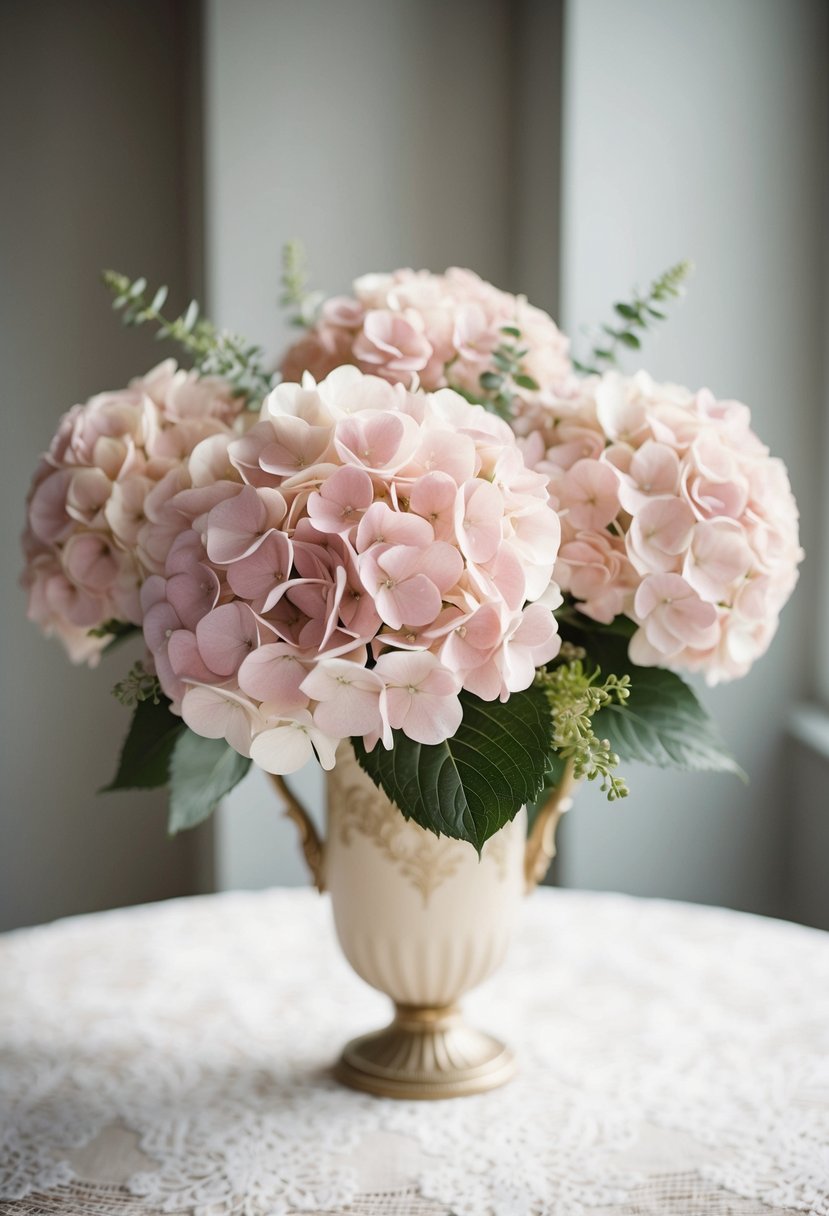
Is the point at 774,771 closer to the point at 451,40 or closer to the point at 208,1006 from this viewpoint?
the point at 208,1006

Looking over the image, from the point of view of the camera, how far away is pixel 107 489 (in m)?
0.84

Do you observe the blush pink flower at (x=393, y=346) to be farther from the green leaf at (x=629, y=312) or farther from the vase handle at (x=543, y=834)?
the vase handle at (x=543, y=834)

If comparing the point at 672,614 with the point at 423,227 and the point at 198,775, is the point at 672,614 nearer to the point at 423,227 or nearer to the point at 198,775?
the point at 198,775

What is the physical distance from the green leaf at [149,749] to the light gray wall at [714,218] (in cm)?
121

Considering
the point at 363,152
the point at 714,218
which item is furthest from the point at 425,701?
the point at 363,152

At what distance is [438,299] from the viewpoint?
918 millimetres

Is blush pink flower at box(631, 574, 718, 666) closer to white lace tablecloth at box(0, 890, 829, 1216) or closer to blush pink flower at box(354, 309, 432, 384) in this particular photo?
blush pink flower at box(354, 309, 432, 384)

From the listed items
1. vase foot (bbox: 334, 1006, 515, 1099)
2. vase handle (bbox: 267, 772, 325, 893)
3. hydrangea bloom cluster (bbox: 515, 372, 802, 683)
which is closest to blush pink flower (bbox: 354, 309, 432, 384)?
hydrangea bloom cluster (bbox: 515, 372, 802, 683)

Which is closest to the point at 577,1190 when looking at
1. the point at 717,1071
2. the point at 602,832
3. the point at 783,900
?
the point at 717,1071

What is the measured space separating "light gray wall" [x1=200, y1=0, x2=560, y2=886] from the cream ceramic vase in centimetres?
117

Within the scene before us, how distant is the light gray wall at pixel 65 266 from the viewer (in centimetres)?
228

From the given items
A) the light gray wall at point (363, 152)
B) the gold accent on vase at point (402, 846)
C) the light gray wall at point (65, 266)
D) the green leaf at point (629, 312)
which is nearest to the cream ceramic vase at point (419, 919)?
the gold accent on vase at point (402, 846)

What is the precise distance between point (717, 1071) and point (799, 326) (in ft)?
4.49

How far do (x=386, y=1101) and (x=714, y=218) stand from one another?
1520 mm
